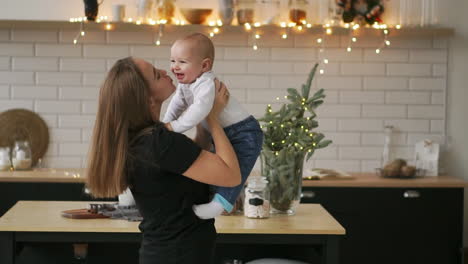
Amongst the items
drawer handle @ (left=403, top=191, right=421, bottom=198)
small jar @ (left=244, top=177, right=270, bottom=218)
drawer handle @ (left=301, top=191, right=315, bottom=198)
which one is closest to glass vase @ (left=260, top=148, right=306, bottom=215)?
small jar @ (left=244, top=177, right=270, bottom=218)

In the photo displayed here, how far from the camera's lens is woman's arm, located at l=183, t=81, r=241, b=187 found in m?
2.76

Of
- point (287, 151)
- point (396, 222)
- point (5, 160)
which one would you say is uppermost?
point (287, 151)

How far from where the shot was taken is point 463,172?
6098 millimetres

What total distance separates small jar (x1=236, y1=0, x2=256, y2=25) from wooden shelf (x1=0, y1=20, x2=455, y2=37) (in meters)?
0.06

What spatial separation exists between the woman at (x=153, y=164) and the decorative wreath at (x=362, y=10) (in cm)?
319

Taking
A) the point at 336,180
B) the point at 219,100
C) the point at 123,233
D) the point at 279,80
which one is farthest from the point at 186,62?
the point at 279,80

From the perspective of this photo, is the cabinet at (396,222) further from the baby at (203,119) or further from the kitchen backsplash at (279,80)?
the baby at (203,119)

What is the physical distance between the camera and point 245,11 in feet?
19.1

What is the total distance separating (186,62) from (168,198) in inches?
23.0

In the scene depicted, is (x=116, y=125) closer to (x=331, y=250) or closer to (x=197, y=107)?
(x=197, y=107)

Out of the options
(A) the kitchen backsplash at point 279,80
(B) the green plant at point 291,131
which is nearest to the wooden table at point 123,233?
(B) the green plant at point 291,131

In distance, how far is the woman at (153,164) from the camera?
2.75m

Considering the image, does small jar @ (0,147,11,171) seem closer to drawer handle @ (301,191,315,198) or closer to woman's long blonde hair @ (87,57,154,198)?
drawer handle @ (301,191,315,198)

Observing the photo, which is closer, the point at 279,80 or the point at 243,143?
the point at 243,143
